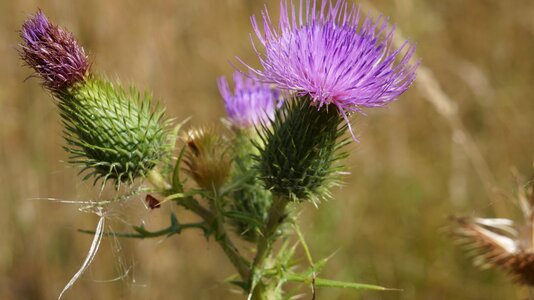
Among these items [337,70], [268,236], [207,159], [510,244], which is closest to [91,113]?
[207,159]

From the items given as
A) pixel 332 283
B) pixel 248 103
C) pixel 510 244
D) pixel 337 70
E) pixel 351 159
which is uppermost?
pixel 351 159

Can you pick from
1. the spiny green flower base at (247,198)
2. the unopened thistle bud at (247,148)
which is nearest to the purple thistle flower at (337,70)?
the unopened thistle bud at (247,148)

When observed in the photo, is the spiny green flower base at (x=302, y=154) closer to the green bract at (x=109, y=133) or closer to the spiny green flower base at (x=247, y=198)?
the spiny green flower base at (x=247, y=198)

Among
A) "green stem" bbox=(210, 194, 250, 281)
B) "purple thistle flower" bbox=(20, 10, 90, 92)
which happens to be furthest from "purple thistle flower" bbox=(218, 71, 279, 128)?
"purple thistle flower" bbox=(20, 10, 90, 92)

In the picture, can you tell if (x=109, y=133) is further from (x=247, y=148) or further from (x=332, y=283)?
(x=332, y=283)

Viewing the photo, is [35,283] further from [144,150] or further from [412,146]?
[412,146]

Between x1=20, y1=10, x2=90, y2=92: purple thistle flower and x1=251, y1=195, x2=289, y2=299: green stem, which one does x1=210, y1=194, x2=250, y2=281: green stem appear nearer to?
x1=251, y1=195, x2=289, y2=299: green stem
